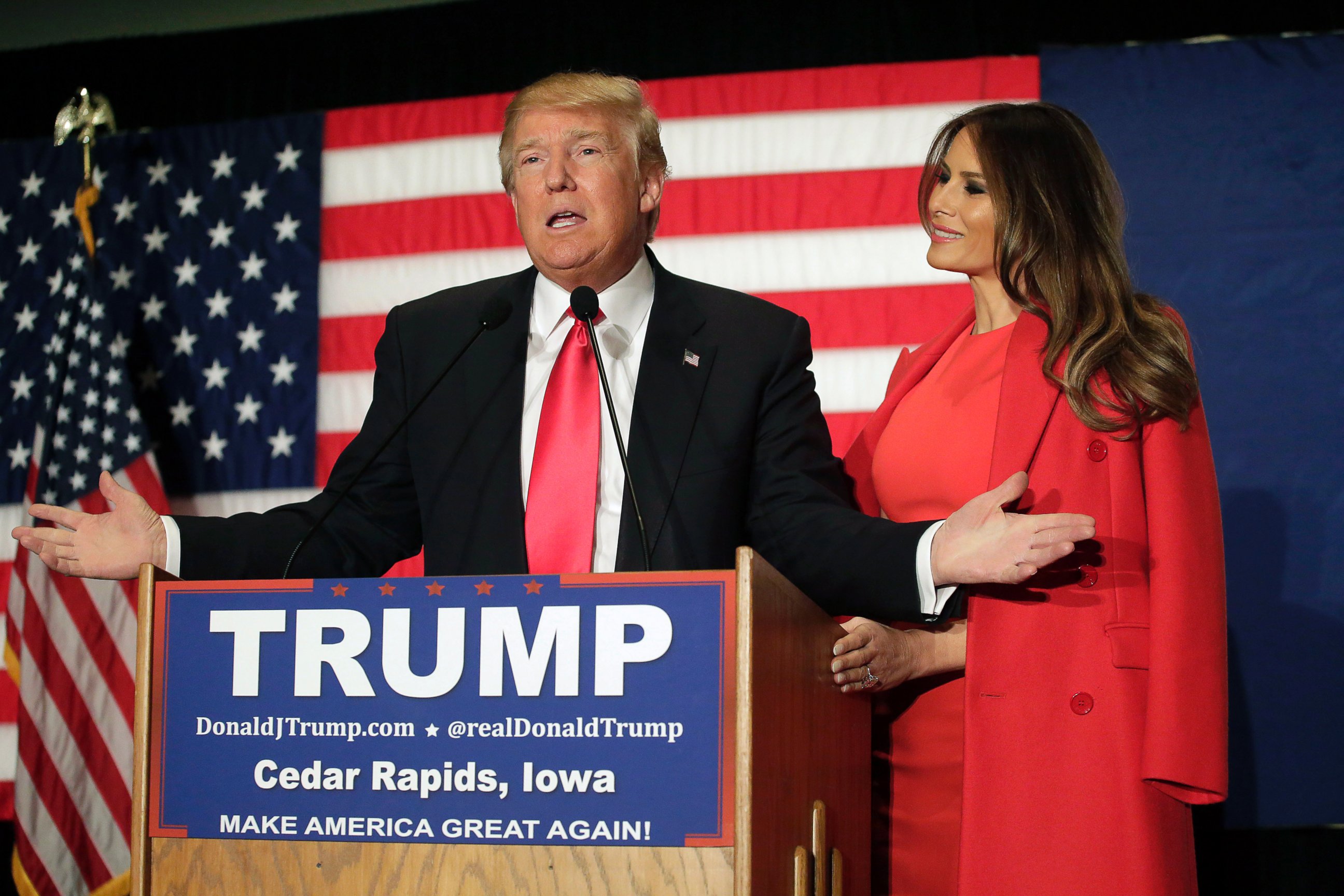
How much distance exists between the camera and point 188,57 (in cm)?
375

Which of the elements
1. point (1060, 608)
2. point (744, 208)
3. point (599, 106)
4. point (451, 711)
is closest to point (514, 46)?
point (744, 208)

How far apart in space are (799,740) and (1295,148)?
2.46 metres

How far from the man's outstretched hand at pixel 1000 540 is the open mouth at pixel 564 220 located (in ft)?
2.59

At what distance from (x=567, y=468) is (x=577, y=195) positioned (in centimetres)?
47

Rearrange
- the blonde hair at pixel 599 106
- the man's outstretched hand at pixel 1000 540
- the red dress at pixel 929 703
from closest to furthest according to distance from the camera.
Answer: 1. the man's outstretched hand at pixel 1000 540
2. the red dress at pixel 929 703
3. the blonde hair at pixel 599 106

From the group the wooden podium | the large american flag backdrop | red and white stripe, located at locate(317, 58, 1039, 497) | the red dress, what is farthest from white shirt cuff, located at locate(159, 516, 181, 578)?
red and white stripe, located at locate(317, 58, 1039, 497)

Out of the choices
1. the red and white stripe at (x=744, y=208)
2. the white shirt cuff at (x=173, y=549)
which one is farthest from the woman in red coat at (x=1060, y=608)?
the red and white stripe at (x=744, y=208)

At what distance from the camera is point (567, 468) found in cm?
178

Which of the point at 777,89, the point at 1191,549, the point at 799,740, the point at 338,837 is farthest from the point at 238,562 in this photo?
the point at 777,89

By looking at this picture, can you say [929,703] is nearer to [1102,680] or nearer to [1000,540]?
[1102,680]

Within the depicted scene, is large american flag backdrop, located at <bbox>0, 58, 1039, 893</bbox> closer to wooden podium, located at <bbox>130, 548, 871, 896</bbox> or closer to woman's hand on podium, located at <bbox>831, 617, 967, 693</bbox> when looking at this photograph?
woman's hand on podium, located at <bbox>831, 617, 967, 693</bbox>

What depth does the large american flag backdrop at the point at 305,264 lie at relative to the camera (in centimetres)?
321

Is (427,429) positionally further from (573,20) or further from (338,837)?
(573,20)

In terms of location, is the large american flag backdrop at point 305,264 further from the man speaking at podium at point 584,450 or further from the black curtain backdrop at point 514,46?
the man speaking at podium at point 584,450
